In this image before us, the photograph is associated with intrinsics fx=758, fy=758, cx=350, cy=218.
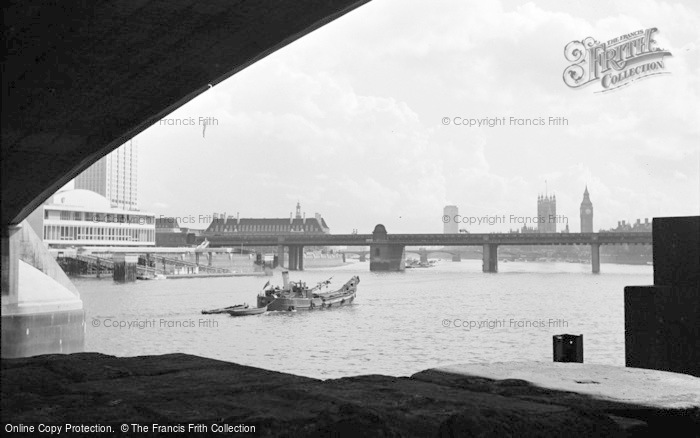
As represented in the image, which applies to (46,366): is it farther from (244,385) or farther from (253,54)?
(253,54)

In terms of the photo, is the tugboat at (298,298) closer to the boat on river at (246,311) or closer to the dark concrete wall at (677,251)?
the boat on river at (246,311)

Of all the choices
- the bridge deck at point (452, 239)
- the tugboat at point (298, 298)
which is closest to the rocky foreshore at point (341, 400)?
the tugboat at point (298, 298)

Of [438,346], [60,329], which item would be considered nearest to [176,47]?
[60,329]

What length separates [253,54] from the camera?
46.1ft

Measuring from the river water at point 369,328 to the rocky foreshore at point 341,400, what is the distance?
1190 inches

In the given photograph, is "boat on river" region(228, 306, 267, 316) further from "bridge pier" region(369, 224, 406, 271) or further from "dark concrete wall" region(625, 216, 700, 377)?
"bridge pier" region(369, 224, 406, 271)

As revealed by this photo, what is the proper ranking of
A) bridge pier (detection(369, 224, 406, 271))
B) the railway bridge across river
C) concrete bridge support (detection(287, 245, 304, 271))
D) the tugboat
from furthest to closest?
concrete bridge support (detection(287, 245, 304, 271))
bridge pier (detection(369, 224, 406, 271))
the railway bridge across river
the tugboat

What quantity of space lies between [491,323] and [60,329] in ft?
107

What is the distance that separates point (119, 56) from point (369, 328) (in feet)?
155

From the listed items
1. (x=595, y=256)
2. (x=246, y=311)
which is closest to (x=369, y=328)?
(x=246, y=311)

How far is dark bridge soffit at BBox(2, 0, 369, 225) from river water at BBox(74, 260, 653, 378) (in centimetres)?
2073

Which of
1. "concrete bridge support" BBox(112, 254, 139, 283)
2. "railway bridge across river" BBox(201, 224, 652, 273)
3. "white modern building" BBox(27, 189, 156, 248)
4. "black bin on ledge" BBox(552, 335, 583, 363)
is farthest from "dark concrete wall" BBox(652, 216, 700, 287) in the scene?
"white modern building" BBox(27, 189, 156, 248)

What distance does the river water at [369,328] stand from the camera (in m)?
42.3

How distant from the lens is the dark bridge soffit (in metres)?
11.4
